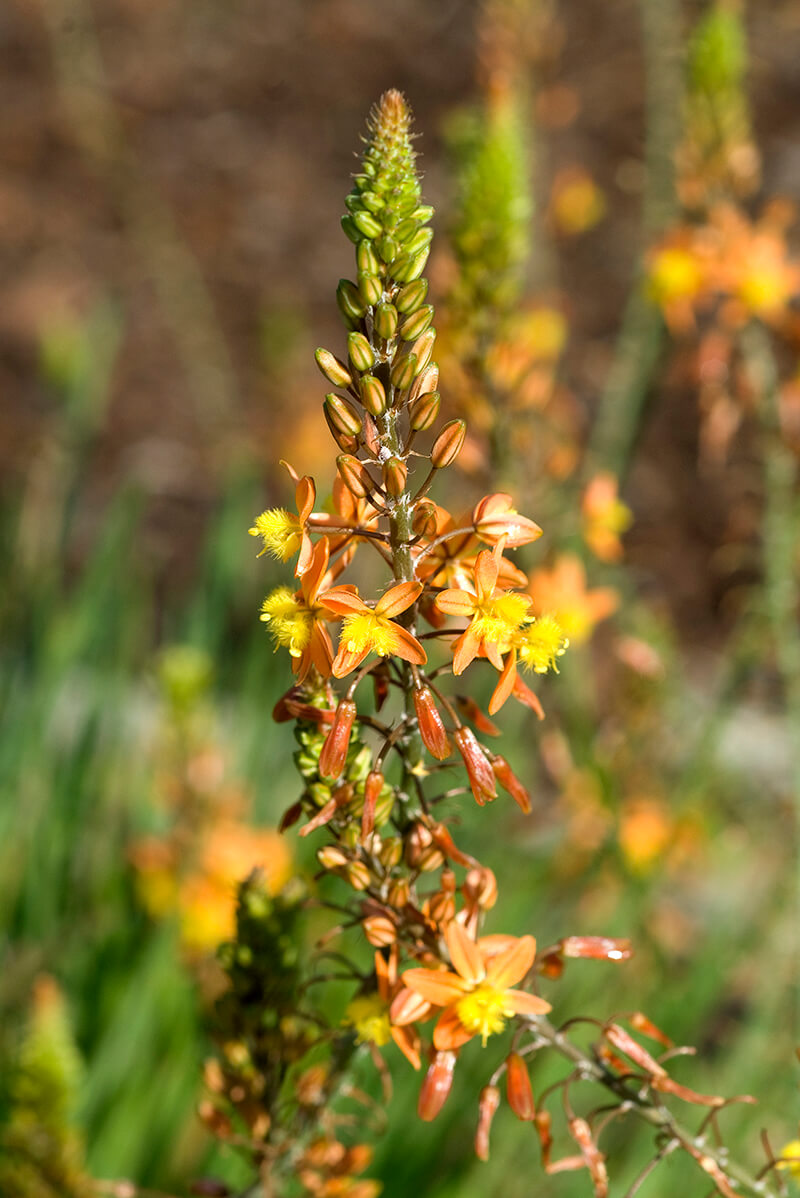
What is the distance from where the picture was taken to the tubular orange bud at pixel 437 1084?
2.23ft

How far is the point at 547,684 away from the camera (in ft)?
5.81

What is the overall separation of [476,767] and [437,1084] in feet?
0.71

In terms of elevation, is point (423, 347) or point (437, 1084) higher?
point (423, 347)

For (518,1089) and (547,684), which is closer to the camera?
(518,1089)

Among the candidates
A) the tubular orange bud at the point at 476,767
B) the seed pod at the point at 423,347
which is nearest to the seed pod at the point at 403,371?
the seed pod at the point at 423,347

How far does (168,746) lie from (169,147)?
174 inches

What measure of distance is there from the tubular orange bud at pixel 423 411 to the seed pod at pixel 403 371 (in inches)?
0.6

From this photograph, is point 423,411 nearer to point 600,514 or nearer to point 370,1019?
point 370,1019

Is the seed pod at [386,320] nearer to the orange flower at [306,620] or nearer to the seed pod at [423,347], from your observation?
the seed pod at [423,347]

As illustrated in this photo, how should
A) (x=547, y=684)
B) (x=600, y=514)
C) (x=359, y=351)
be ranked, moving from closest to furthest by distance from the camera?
(x=359, y=351), (x=600, y=514), (x=547, y=684)

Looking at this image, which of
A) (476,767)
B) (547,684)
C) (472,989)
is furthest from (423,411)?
(547,684)

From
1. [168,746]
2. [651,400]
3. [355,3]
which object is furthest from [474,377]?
[355,3]

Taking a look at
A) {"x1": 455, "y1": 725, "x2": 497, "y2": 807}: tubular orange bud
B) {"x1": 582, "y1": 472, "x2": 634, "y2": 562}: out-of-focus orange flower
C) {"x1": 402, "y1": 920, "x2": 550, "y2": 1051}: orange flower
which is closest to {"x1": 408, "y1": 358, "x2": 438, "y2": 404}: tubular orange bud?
{"x1": 455, "y1": 725, "x2": 497, "y2": 807}: tubular orange bud

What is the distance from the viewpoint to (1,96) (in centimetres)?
552
